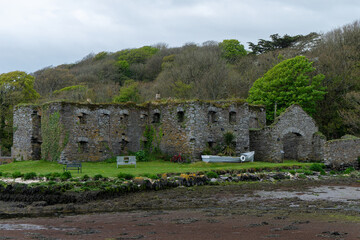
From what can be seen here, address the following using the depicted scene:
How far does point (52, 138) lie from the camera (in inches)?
1125

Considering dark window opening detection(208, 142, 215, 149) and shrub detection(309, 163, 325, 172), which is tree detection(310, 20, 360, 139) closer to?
shrub detection(309, 163, 325, 172)

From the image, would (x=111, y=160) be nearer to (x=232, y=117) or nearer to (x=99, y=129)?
(x=99, y=129)

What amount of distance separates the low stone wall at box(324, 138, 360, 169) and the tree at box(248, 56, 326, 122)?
949cm

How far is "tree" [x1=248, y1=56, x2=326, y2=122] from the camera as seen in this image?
39250mm

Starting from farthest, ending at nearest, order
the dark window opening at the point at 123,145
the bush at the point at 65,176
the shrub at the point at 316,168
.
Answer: the dark window opening at the point at 123,145 → the shrub at the point at 316,168 → the bush at the point at 65,176

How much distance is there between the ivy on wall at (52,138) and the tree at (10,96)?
46.8 ft

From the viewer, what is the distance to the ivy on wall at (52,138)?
28078 mm

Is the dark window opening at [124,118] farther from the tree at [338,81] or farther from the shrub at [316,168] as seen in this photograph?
the tree at [338,81]

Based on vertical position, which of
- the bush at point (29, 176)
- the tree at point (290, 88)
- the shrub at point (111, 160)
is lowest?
the bush at point (29, 176)

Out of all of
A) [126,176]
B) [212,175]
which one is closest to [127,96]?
[212,175]

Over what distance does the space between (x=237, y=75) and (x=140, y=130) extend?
75.1 ft

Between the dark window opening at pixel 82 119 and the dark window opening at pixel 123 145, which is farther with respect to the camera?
the dark window opening at pixel 123 145

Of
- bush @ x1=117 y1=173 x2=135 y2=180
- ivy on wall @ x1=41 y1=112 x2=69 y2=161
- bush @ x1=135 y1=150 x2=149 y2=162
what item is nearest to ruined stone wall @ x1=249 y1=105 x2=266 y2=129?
bush @ x1=135 y1=150 x2=149 y2=162

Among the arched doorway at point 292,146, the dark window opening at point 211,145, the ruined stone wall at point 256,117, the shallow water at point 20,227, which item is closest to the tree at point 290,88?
the arched doorway at point 292,146
